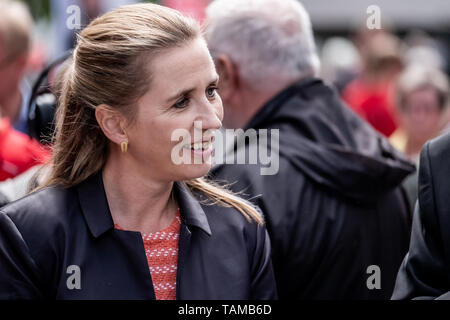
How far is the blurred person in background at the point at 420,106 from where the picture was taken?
546cm

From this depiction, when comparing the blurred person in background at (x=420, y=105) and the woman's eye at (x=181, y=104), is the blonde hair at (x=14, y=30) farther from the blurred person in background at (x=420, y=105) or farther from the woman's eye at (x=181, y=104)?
the woman's eye at (x=181, y=104)

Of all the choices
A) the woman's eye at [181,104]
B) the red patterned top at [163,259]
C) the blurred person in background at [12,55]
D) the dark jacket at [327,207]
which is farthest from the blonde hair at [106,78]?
the blurred person in background at [12,55]

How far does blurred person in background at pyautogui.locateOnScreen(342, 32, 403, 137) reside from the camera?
6.34 metres

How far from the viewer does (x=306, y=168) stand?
10.3ft

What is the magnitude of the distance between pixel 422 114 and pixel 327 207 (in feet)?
8.66

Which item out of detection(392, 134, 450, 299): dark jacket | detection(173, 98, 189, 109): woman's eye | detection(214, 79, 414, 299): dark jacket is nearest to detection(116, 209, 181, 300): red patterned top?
detection(173, 98, 189, 109): woman's eye

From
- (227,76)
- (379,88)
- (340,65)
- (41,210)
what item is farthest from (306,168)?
(340,65)

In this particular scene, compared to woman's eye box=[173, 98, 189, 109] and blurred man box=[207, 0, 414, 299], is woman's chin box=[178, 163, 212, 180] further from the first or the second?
blurred man box=[207, 0, 414, 299]

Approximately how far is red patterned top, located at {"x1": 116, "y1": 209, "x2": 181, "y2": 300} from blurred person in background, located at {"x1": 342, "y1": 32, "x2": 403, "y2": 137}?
3.87m

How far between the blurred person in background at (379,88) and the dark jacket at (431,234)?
3755 millimetres

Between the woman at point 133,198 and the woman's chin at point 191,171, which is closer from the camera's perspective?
the woman at point 133,198

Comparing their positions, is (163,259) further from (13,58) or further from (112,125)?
(13,58)

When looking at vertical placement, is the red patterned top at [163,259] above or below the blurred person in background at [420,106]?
below
